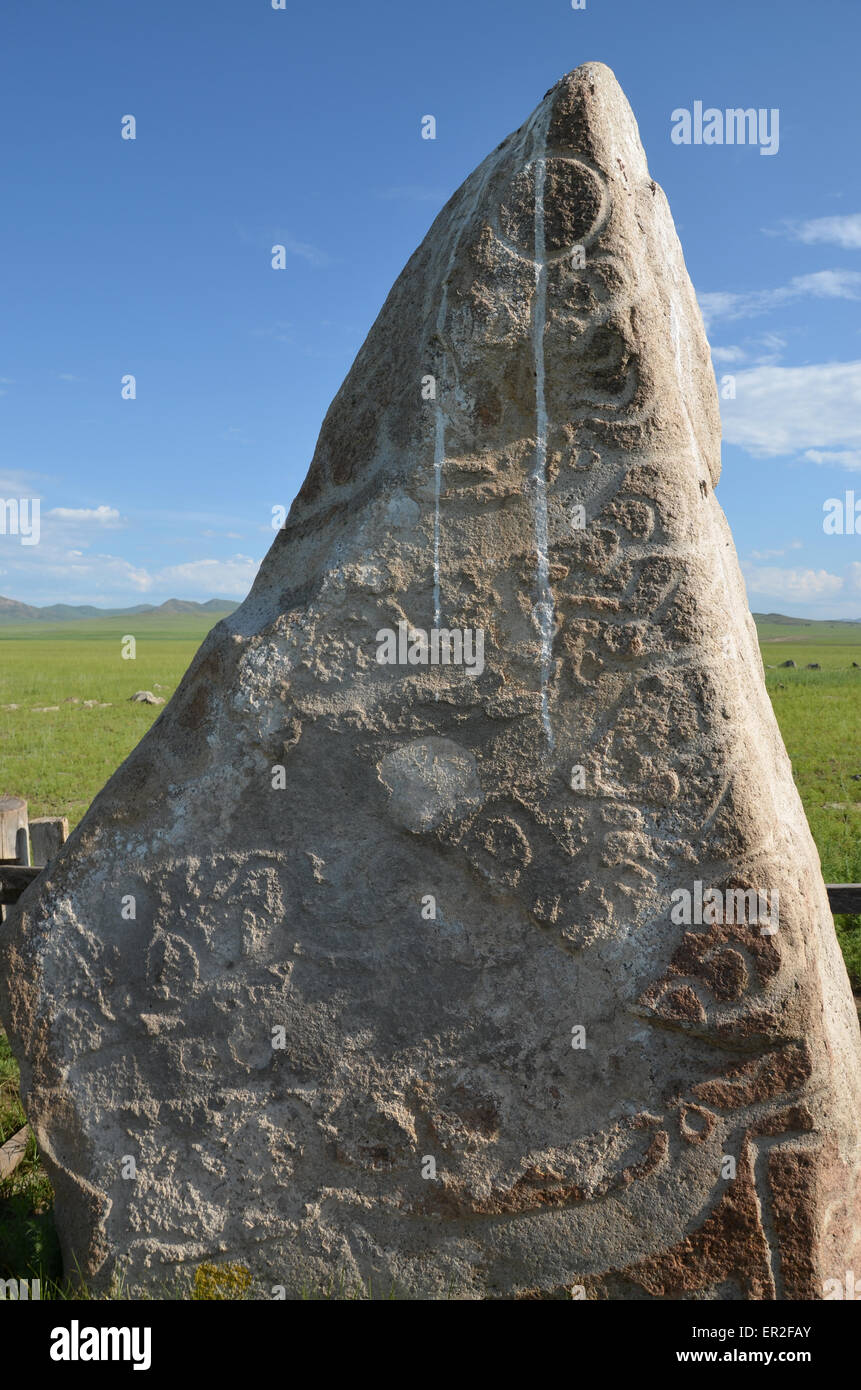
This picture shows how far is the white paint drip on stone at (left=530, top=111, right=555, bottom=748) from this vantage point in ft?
8.17

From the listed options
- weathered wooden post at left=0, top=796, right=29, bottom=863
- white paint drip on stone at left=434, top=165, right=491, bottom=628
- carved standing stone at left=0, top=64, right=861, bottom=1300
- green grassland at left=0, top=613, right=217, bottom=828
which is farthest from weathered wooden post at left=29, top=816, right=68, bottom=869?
green grassland at left=0, top=613, right=217, bottom=828

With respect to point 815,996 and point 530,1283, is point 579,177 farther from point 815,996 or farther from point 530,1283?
point 530,1283

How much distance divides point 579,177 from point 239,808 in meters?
1.80

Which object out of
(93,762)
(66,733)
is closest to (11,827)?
(93,762)

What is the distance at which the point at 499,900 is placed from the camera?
8.26 ft

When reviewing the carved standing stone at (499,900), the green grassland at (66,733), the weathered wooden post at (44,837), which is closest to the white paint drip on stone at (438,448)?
the carved standing stone at (499,900)

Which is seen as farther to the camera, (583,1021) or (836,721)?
(836,721)

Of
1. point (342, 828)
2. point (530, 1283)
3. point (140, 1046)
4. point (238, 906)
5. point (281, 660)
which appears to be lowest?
point (530, 1283)

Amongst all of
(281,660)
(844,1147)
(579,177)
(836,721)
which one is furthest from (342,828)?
(836,721)

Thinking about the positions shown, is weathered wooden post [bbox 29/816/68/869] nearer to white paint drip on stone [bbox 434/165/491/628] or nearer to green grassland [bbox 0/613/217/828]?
white paint drip on stone [bbox 434/165/491/628]

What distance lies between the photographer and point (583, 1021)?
8.14 ft

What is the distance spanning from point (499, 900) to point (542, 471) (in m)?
1.08

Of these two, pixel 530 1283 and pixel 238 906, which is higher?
pixel 238 906

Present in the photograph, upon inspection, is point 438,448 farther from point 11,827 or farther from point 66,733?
point 66,733
